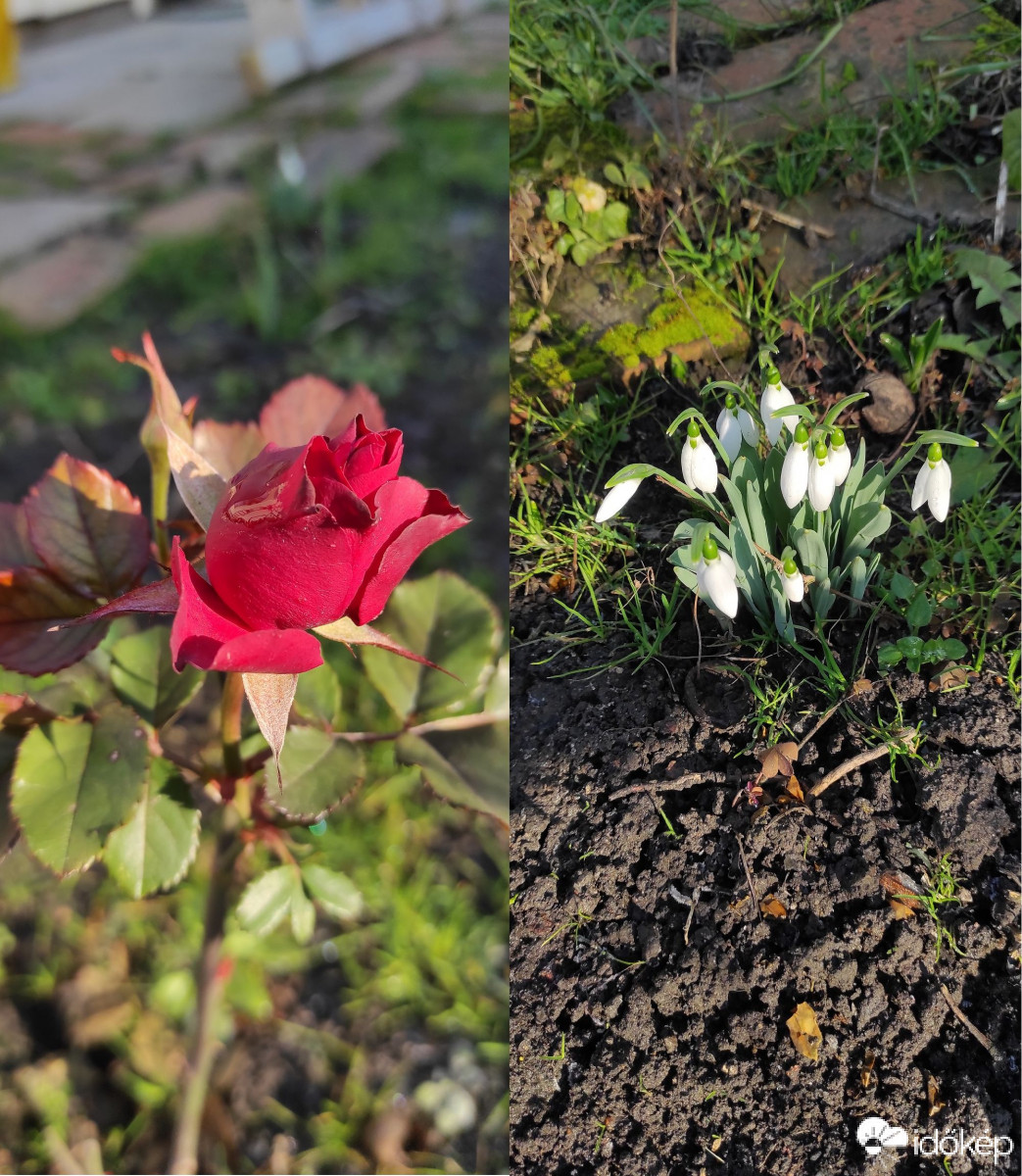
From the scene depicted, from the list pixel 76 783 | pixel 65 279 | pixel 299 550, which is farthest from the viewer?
pixel 65 279

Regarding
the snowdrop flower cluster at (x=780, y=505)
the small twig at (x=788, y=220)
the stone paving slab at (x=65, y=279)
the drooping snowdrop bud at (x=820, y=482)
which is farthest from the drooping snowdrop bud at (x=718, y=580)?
the stone paving slab at (x=65, y=279)

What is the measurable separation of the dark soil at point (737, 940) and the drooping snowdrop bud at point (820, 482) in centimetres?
20

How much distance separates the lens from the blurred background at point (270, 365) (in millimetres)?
1046

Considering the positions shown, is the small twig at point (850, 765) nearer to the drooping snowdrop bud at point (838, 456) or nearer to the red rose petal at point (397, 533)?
the drooping snowdrop bud at point (838, 456)

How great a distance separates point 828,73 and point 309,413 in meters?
0.93

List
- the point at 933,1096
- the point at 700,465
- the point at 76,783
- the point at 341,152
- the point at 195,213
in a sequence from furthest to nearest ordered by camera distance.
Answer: the point at 341,152, the point at 195,213, the point at 700,465, the point at 933,1096, the point at 76,783

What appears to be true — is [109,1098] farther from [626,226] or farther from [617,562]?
[626,226]

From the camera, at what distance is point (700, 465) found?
0.84 m

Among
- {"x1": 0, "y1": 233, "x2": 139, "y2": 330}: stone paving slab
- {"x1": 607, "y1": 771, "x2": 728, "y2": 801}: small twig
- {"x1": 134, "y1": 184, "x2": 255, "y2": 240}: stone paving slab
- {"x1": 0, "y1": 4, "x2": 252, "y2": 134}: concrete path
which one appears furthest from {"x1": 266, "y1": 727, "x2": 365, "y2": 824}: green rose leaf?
{"x1": 0, "y1": 4, "x2": 252, "y2": 134}: concrete path

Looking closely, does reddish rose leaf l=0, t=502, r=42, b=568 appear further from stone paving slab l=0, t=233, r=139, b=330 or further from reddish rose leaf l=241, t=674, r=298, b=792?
stone paving slab l=0, t=233, r=139, b=330

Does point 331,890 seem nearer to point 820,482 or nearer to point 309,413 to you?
point 309,413

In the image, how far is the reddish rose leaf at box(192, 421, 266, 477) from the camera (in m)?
0.66

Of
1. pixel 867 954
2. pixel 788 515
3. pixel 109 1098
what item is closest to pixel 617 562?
pixel 788 515

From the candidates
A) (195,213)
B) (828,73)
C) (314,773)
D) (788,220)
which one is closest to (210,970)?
(314,773)
